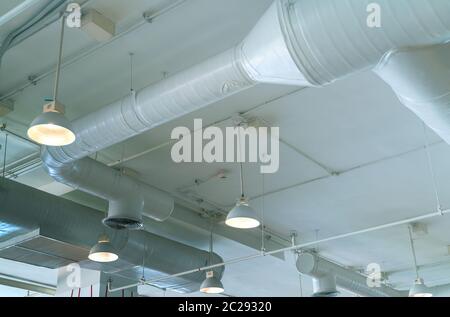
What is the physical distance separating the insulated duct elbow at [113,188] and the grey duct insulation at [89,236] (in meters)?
0.50

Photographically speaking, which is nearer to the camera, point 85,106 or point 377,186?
point 85,106

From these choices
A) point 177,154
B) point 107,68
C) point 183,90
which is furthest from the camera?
point 177,154

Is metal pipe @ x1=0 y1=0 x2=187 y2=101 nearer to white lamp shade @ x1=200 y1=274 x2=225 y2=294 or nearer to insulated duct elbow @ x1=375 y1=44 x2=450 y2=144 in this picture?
insulated duct elbow @ x1=375 y1=44 x2=450 y2=144

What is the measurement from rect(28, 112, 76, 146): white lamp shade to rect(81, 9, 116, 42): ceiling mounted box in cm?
72

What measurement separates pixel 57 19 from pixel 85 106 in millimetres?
1108

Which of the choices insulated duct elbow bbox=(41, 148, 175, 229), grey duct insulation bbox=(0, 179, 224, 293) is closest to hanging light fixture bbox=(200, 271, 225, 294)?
grey duct insulation bbox=(0, 179, 224, 293)

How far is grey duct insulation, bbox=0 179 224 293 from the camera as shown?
4.66 meters

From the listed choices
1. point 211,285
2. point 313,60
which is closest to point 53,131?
point 313,60

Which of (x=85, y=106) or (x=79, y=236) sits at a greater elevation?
(x=85, y=106)

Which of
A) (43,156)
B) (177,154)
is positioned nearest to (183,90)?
(43,156)

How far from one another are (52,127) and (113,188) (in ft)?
4.90

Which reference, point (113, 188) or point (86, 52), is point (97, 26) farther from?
point (113, 188)
